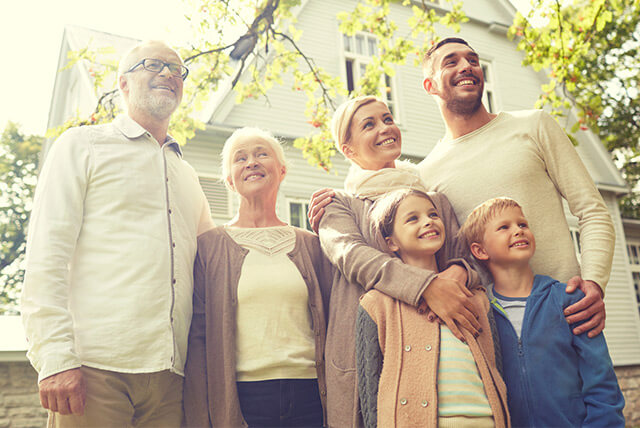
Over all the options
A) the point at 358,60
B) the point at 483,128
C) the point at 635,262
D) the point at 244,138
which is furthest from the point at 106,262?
the point at 635,262

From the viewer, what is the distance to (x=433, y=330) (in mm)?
2117

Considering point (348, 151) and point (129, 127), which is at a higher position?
point (129, 127)

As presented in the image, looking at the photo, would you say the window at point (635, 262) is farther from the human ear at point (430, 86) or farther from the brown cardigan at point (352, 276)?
the brown cardigan at point (352, 276)

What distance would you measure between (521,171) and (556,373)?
37.6 inches

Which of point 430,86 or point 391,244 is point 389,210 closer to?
point 391,244

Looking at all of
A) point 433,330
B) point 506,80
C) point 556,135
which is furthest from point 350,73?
point 433,330

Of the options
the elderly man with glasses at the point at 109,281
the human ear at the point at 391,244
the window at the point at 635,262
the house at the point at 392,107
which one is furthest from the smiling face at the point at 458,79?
the window at the point at 635,262

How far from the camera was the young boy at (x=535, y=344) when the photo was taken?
2.13 meters

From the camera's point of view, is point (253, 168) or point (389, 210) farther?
point (253, 168)

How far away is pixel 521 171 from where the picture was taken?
104 inches

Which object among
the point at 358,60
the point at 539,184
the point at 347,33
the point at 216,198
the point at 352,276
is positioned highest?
the point at 358,60

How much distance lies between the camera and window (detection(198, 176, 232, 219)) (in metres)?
9.14

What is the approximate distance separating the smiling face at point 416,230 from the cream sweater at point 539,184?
0.40 meters

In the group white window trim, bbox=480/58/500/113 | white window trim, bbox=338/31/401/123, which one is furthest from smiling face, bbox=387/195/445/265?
white window trim, bbox=480/58/500/113
